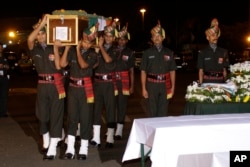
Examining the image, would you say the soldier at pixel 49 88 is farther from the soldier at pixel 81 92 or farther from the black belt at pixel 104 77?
the black belt at pixel 104 77

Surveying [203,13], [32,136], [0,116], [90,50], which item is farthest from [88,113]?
[203,13]

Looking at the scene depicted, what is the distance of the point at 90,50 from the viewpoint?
913cm

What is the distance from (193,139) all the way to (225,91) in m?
2.89

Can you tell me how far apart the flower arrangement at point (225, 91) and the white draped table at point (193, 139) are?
2001 mm

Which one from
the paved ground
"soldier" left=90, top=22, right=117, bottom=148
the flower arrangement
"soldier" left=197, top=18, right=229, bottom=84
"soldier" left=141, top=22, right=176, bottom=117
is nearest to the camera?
the flower arrangement

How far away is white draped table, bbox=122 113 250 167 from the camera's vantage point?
5953 millimetres

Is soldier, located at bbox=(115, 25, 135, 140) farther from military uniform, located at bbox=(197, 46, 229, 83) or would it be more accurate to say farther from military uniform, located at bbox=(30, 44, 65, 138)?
military uniform, located at bbox=(30, 44, 65, 138)

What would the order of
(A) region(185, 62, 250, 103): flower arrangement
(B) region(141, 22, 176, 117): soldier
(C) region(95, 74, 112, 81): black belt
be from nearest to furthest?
(A) region(185, 62, 250, 103): flower arrangement, (B) region(141, 22, 176, 117): soldier, (C) region(95, 74, 112, 81): black belt

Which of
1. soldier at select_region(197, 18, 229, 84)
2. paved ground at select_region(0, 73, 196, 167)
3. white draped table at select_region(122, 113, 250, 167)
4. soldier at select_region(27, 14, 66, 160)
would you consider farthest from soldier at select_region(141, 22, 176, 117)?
white draped table at select_region(122, 113, 250, 167)

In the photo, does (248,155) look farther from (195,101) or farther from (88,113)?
(88,113)

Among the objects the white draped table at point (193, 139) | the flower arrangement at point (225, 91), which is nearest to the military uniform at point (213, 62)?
the flower arrangement at point (225, 91)

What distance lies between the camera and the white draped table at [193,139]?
5.95 metres

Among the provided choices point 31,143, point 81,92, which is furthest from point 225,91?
point 31,143

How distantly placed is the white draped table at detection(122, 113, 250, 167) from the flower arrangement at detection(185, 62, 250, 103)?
2001 millimetres
